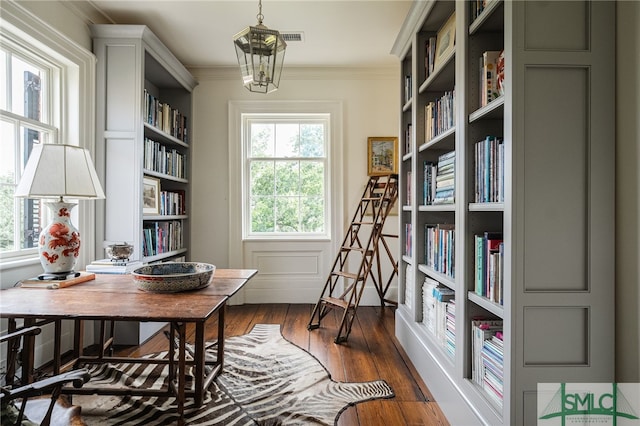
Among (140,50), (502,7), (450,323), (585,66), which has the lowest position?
(450,323)

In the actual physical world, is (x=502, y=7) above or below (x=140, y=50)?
below

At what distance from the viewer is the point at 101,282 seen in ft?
6.49

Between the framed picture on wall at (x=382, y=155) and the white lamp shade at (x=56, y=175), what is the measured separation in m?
2.74

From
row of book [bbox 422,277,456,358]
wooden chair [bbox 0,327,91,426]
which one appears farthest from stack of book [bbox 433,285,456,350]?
wooden chair [bbox 0,327,91,426]

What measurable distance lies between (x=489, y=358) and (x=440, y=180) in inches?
42.1

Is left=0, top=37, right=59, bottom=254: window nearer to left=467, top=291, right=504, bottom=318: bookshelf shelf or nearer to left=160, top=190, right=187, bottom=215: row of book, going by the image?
left=160, top=190, right=187, bottom=215: row of book

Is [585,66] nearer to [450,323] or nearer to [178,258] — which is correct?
[450,323]

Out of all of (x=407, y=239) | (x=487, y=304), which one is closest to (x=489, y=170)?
(x=487, y=304)

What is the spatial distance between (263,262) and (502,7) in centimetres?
324

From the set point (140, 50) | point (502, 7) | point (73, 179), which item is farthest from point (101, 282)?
point (502, 7)

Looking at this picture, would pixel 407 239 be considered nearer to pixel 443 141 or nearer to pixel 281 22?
pixel 443 141

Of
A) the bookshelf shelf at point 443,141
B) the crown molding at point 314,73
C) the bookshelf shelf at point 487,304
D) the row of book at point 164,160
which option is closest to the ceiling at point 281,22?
the crown molding at point 314,73

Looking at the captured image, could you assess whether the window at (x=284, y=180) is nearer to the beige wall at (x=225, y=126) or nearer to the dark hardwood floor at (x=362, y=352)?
the beige wall at (x=225, y=126)

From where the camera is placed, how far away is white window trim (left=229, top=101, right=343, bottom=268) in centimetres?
389
